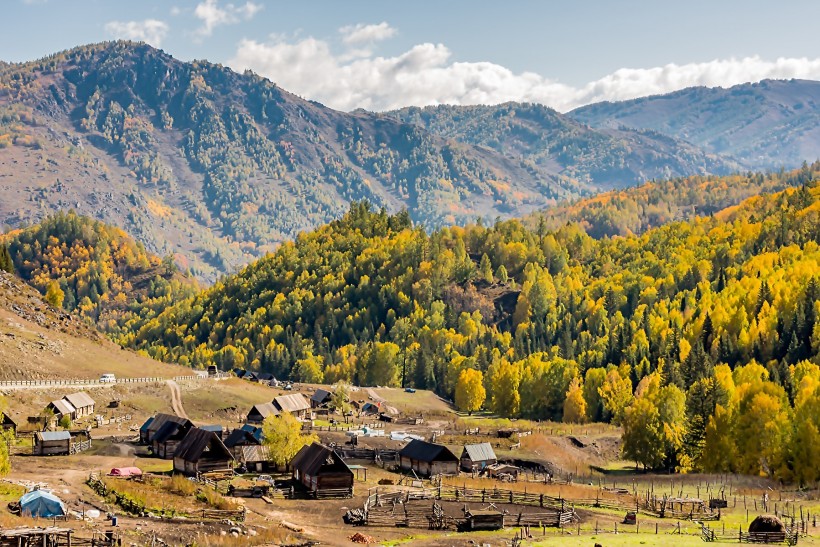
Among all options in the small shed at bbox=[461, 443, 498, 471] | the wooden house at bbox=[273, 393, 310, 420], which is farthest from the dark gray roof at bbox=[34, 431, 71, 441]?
the wooden house at bbox=[273, 393, 310, 420]

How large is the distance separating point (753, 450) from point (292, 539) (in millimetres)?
72008

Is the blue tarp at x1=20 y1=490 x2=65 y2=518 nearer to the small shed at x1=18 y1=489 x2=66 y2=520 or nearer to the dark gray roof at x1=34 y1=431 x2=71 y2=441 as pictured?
the small shed at x1=18 y1=489 x2=66 y2=520

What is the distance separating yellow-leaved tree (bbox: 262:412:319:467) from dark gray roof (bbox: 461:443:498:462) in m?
20.5

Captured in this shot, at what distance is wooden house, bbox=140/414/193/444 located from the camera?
130500 millimetres

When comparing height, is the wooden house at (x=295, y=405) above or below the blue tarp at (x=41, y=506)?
above

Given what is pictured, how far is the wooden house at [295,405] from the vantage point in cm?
17312

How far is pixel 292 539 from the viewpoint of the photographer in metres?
A: 78.0

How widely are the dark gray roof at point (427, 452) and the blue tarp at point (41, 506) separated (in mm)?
53473

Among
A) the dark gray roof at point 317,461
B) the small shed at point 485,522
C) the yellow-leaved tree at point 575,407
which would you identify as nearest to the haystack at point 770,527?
the small shed at point 485,522

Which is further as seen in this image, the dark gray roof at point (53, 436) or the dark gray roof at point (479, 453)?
the dark gray roof at point (479, 453)

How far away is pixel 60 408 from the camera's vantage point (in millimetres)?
141750

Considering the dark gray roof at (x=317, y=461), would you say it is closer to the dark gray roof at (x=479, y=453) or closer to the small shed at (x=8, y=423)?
the dark gray roof at (x=479, y=453)

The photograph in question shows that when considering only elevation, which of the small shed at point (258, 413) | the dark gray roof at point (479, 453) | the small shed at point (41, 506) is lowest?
the dark gray roof at point (479, 453)

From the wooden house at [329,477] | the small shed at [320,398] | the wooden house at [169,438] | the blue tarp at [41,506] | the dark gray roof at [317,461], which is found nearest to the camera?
the blue tarp at [41,506]
